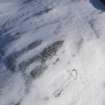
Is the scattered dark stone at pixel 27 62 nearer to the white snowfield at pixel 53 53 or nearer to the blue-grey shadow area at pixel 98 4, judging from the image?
the white snowfield at pixel 53 53

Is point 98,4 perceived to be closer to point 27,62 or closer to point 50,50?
point 50,50

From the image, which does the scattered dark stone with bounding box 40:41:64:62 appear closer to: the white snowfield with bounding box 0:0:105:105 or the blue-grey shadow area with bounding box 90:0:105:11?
the white snowfield with bounding box 0:0:105:105

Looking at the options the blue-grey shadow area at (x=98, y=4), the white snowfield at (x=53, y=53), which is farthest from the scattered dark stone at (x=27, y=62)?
the blue-grey shadow area at (x=98, y=4)

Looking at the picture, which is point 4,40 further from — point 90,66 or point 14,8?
point 90,66

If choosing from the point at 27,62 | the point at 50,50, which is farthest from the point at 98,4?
the point at 27,62

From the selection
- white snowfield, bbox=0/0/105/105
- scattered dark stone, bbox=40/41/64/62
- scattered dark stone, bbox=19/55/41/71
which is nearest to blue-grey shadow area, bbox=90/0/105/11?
white snowfield, bbox=0/0/105/105

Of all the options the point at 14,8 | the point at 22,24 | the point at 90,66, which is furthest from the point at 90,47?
the point at 14,8

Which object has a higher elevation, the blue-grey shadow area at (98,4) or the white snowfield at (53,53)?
the blue-grey shadow area at (98,4)

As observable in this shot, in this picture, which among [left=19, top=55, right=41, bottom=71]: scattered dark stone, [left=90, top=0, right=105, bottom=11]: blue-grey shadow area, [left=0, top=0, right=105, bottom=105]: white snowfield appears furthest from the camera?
[left=90, top=0, right=105, bottom=11]: blue-grey shadow area
